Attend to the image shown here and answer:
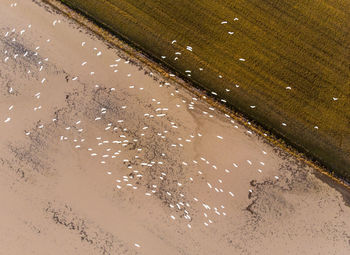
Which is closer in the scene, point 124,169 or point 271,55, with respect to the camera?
point 271,55

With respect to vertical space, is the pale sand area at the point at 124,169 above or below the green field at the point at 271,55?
below

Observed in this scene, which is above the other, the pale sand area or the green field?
the green field

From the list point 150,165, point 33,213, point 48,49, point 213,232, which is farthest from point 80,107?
point 213,232

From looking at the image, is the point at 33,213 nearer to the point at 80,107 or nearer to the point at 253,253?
the point at 80,107
